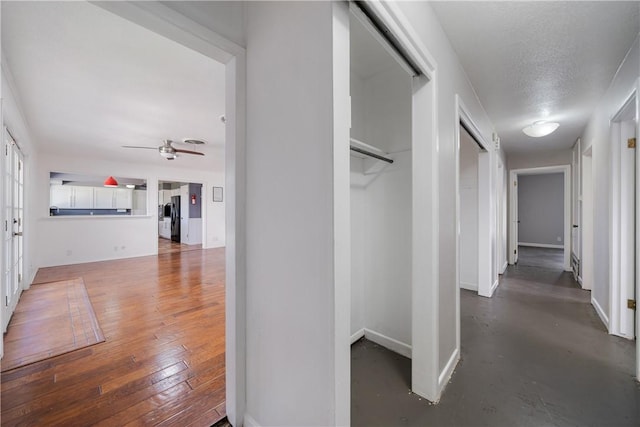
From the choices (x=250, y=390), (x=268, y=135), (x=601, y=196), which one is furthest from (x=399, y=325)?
(x=601, y=196)

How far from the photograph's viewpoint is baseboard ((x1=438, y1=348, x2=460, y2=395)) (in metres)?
1.65

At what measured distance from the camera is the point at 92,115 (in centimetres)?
316

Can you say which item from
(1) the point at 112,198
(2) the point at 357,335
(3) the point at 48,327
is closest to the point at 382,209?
(2) the point at 357,335

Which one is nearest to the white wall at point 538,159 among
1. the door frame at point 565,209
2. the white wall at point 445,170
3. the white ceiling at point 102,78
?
the door frame at point 565,209

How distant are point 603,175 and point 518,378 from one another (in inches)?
93.9

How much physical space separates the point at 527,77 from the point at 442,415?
9.32 ft

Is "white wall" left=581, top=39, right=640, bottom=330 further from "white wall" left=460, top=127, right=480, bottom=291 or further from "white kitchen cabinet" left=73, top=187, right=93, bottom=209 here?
"white kitchen cabinet" left=73, top=187, right=93, bottom=209

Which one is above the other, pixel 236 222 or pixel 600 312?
pixel 236 222

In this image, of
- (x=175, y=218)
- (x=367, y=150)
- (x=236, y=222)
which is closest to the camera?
(x=236, y=222)

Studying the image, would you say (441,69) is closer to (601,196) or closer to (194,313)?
(601,196)

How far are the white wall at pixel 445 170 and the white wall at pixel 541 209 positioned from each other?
28.0ft

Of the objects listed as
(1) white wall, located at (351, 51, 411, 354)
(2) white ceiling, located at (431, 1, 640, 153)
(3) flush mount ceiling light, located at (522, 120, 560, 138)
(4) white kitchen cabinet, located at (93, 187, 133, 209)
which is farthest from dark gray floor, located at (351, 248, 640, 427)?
(4) white kitchen cabinet, located at (93, 187, 133, 209)

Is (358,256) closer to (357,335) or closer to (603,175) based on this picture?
(357,335)

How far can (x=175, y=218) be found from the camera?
933 cm
